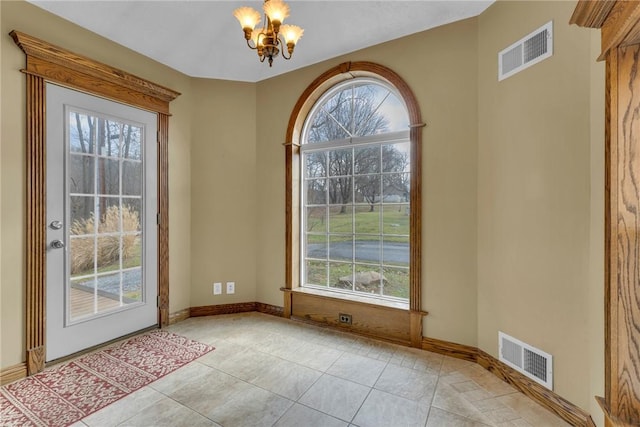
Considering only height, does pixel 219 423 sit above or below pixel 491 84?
below

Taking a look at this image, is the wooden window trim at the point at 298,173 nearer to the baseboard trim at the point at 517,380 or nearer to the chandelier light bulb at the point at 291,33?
the baseboard trim at the point at 517,380

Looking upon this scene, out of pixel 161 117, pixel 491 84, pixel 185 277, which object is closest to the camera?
pixel 491 84

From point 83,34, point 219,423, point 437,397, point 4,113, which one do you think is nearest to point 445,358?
point 437,397

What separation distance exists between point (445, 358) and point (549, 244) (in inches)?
45.7

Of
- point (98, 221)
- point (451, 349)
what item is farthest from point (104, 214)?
point (451, 349)

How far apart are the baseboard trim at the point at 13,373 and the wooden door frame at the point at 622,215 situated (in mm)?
3234

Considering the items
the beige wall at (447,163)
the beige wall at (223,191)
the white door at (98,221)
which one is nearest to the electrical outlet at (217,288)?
the beige wall at (223,191)

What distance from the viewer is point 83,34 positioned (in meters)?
2.28

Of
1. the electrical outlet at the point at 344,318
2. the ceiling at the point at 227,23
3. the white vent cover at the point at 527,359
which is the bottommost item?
the electrical outlet at the point at 344,318

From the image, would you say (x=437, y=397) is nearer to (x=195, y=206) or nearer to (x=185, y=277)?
(x=185, y=277)

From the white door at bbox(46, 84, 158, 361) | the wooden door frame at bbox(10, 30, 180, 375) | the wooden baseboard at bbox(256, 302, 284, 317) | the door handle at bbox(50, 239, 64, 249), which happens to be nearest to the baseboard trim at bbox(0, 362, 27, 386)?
the wooden door frame at bbox(10, 30, 180, 375)

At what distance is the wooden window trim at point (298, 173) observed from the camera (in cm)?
237

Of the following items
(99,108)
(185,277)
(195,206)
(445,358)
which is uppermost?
(99,108)

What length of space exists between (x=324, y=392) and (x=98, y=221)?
89.1 inches
